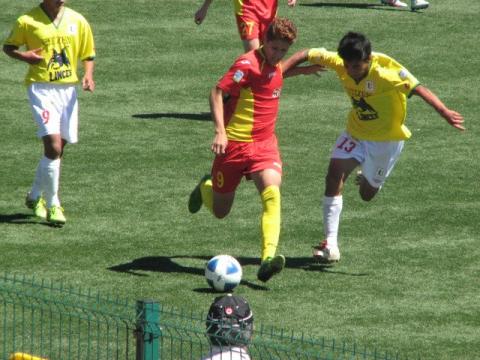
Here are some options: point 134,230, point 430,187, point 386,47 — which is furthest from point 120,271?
point 386,47

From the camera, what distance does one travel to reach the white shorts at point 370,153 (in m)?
13.3

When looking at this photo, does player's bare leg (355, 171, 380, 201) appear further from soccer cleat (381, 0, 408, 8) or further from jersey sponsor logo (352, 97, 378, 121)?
soccer cleat (381, 0, 408, 8)

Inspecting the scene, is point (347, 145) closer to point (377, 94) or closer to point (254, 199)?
point (377, 94)

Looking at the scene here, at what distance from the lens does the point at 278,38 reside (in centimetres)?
1213

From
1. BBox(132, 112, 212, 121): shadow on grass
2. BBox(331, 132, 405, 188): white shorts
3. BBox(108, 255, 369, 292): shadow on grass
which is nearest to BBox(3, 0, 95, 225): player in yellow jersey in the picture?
BBox(108, 255, 369, 292): shadow on grass

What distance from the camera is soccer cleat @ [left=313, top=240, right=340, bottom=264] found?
13000 mm

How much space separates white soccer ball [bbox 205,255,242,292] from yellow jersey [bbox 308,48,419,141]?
2165 mm

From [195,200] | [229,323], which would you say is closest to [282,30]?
[195,200]

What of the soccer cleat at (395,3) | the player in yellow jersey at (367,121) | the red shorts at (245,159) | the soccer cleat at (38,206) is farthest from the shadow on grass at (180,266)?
the soccer cleat at (395,3)

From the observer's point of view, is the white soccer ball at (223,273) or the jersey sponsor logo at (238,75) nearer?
the white soccer ball at (223,273)

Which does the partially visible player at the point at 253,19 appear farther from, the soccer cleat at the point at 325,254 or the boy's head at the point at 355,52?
the soccer cleat at the point at 325,254

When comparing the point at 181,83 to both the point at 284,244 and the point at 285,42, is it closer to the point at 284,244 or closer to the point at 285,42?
the point at 284,244

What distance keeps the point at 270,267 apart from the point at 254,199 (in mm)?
3587

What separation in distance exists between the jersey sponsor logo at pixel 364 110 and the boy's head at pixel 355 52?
0.39 meters
